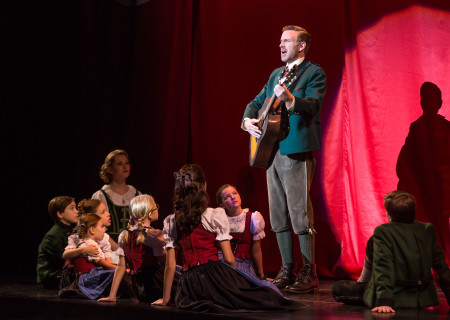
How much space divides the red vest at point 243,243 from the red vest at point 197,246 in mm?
1018

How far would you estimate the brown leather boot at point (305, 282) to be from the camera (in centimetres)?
358

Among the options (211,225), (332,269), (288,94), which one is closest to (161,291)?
(211,225)

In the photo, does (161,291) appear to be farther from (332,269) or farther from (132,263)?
(332,269)

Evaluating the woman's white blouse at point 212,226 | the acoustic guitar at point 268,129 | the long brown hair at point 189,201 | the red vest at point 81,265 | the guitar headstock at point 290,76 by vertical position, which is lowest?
the red vest at point 81,265

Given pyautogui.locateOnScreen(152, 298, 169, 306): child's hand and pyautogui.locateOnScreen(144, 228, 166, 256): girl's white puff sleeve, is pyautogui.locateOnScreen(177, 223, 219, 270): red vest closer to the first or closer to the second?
pyautogui.locateOnScreen(152, 298, 169, 306): child's hand

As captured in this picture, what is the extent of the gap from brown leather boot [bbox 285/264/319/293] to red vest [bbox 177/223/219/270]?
666mm

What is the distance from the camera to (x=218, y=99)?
5516 mm

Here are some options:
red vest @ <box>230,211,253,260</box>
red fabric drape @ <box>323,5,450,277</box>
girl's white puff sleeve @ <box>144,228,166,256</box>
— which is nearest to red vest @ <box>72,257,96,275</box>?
girl's white puff sleeve @ <box>144,228,166,256</box>

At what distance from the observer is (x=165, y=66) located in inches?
231

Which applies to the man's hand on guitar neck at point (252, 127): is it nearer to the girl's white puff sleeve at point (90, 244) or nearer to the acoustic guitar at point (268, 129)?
the acoustic guitar at point (268, 129)

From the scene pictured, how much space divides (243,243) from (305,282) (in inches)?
29.6

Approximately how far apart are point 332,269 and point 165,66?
102 inches

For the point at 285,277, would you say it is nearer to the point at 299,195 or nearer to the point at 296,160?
the point at 299,195

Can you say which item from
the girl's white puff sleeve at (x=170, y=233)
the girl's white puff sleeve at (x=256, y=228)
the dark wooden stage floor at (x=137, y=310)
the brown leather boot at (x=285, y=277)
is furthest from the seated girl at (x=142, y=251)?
the girl's white puff sleeve at (x=256, y=228)
